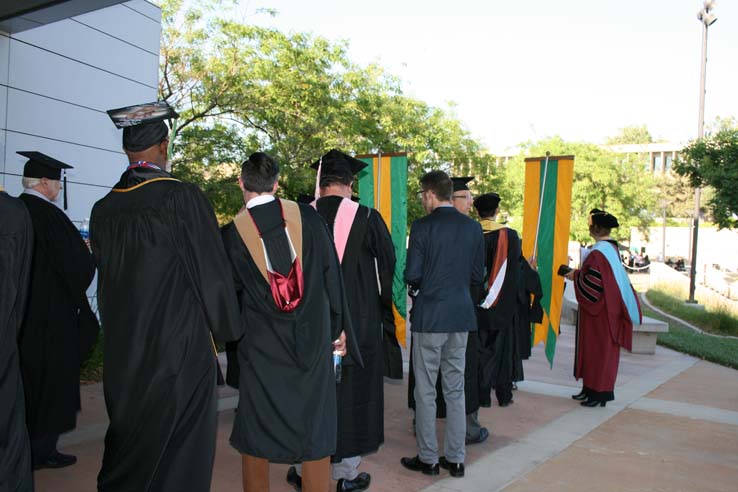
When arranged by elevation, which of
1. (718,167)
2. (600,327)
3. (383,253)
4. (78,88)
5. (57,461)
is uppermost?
(718,167)

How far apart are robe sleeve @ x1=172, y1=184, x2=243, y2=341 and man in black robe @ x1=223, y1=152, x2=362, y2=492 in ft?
1.58

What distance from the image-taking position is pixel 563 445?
5219mm

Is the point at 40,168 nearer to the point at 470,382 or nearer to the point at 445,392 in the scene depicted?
the point at 445,392

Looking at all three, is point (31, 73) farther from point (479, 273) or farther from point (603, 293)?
point (603, 293)

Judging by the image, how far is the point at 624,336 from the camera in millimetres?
6598

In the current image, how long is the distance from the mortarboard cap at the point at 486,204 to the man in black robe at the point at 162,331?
3541 mm

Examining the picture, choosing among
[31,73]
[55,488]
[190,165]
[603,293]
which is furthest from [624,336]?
[190,165]

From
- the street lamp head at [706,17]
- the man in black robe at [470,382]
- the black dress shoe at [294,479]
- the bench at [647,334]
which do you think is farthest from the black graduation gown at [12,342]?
the street lamp head at [706,17]

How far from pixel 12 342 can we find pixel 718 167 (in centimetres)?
1746

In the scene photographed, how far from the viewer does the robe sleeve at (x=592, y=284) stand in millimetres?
6633

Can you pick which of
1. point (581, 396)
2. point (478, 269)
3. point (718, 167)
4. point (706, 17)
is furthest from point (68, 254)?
point (706, 17)

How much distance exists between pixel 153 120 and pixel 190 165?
11976 millimetres

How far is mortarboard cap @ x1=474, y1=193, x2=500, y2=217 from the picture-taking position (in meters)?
5.95

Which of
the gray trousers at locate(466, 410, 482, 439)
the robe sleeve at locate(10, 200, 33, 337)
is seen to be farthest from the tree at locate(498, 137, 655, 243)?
the robe sleeve at locate(10, 200, 33, 337)
